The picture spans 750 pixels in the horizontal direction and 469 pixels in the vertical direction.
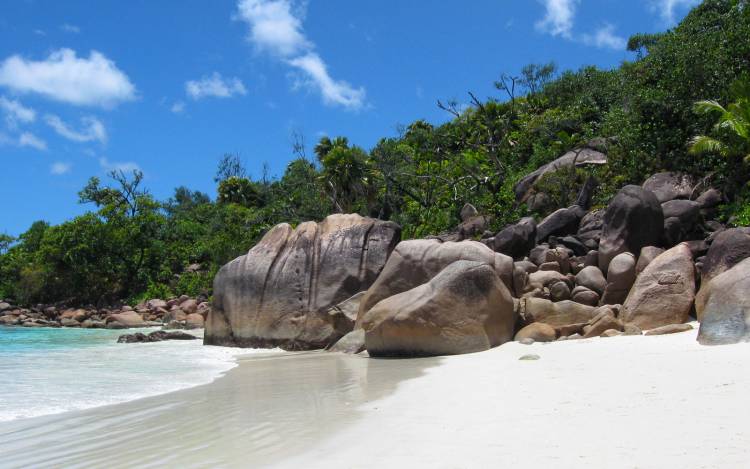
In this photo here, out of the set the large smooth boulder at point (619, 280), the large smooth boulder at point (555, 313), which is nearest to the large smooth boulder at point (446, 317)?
the large smooth boulder at point (555, 313)

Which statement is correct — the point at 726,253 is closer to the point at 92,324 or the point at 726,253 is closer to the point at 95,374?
the point at 95,374

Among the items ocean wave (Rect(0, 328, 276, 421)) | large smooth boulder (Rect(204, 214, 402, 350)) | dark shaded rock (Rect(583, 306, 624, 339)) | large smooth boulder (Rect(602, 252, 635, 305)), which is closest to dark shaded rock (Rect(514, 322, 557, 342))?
dark shaded rock (Rect(583, 306, 624, 339))

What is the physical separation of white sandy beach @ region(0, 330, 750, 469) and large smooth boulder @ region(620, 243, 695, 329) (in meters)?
2.33

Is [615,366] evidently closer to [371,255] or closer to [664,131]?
[371,255]

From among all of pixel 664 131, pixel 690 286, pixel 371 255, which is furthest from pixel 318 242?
pixel 664 131

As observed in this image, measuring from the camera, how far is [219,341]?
1504cm

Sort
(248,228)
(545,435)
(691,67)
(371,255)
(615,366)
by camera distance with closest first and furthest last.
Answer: (545,435) → (615,366) → (371,255) → (691,67) → (248,228)

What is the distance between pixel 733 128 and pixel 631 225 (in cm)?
355

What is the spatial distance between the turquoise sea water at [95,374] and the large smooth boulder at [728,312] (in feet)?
21.1

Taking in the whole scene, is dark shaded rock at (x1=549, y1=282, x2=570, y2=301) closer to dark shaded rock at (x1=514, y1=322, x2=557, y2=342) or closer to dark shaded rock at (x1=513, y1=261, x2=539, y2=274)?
dark shaded rock at (x1=513, y1=261, x2=539, y2=274)

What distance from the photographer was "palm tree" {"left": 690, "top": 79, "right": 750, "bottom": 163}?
1452 cm

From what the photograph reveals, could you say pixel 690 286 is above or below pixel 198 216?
below

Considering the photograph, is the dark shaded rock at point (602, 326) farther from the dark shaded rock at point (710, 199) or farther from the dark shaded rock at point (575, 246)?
the dark shaded rock at point (710, 199)

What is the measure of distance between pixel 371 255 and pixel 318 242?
137cm
